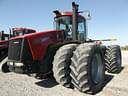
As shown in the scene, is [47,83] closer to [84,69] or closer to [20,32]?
[84,69]

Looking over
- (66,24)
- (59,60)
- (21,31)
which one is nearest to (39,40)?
(59,60)

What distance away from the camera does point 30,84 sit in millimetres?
7059

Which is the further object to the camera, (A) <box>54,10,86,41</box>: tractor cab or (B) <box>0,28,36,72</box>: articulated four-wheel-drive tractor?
(A) <box>54,10,86,41</box>: tractor cab

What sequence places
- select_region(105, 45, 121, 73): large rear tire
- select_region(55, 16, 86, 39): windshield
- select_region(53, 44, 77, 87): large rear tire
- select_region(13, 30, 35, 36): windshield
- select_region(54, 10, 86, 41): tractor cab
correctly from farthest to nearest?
select_region(13, 30, 35, 36): windshield, select_region(105, 45, 121, 73): large rear tire, select_region(55, 16, 86, 39): windshield, select_region(54, 10, 86, 41): tractor cab, select_region(53, 44, 77, 87): large rear tire

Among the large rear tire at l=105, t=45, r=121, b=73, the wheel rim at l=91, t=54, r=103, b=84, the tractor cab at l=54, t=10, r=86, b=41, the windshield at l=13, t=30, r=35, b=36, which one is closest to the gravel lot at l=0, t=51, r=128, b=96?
the wheel rim at l=91, t=54, r=103, b=84

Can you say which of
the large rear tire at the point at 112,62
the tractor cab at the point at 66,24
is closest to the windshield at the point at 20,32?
the tractor cab at the point at 66,24

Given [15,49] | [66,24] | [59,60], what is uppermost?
[66,24]

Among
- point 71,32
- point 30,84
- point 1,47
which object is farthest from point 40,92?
point 1,47

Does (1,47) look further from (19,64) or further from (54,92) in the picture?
(54,92)

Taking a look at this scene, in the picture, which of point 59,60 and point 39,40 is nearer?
point 59,60

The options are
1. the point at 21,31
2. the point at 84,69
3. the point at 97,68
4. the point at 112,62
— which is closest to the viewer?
the point at 84,69

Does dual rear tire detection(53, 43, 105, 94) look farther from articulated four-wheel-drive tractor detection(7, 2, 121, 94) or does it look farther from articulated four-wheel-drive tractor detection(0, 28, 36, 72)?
articulated four-wheel-drive tractor detection(0, 28, 36, 72)

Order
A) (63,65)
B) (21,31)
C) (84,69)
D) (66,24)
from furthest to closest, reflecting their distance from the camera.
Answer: (21,31), (66,24), (63,65), (84,69)

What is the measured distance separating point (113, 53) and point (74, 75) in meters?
3.94
